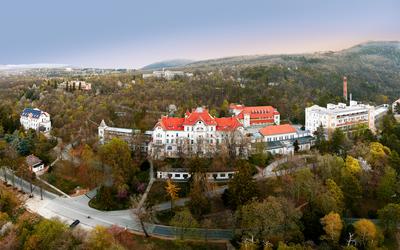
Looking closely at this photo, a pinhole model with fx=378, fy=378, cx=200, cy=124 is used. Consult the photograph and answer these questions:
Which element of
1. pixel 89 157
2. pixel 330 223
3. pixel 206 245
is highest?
pixel 89 157

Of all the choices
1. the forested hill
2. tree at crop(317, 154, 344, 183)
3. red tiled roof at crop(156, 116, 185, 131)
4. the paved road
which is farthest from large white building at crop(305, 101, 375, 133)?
the paved road

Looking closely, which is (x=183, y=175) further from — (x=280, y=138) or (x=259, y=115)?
(x=259, y=115)

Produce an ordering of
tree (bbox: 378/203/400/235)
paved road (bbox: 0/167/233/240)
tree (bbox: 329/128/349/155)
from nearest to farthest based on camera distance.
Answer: tree (bbox: 378/203/400/235), paved road (bbox: 0/167/233/240), tree (bbox: 329/128/349/155)

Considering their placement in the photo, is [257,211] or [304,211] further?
[304,211]

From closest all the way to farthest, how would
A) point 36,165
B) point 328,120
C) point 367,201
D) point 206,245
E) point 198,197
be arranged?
point 206,245
point 198,197
point 367,201
point 36,165
point 328,120

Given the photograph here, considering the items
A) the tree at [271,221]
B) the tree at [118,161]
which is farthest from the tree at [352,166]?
the tree at [118,161]

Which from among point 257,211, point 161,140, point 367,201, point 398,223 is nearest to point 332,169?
point 367,201

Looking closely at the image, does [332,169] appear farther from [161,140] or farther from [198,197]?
[161,140]

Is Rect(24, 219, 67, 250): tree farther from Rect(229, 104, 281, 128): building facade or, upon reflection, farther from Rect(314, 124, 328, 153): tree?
Rect(229, 104, 281, 128): building facade
